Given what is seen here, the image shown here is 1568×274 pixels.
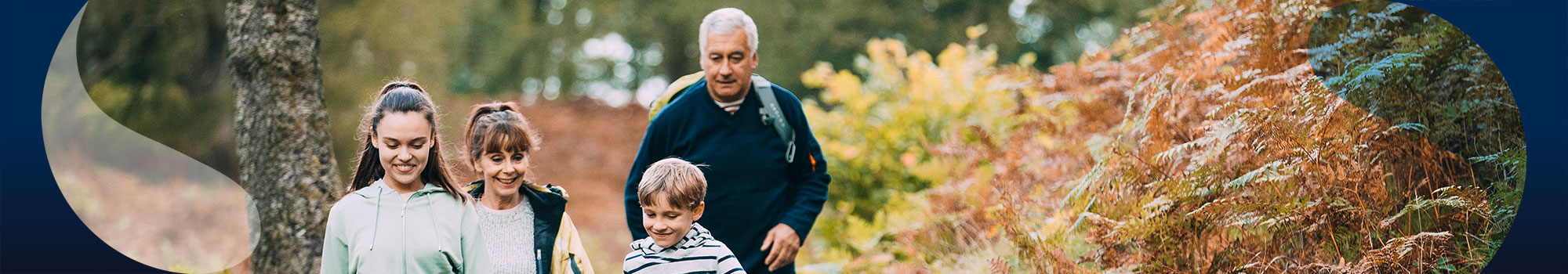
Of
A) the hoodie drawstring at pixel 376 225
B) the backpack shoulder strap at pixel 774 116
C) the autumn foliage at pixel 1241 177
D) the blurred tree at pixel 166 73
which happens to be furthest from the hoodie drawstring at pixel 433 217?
the blurred tree at pixel 166 73

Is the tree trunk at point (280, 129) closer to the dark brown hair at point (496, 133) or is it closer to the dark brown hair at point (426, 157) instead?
the dark brown hair at point (426, 157)

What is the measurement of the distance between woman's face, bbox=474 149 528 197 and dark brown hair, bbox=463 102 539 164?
14 mm

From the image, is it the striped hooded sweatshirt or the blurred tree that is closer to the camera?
the striped hooded sweatshirt

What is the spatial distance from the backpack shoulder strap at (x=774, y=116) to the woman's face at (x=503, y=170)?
2.50ft

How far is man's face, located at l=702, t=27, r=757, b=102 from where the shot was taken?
A: 2.87 meters

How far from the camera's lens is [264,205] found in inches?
138

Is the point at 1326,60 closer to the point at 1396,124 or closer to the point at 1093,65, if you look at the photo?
the point at 1396,124

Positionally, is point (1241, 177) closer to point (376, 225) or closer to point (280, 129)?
point (376, 225)

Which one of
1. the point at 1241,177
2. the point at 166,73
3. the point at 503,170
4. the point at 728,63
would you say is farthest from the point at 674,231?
the point at 166,73

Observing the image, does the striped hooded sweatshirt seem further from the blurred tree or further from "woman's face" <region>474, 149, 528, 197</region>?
the blurred tree

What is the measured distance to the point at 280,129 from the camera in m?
3.48

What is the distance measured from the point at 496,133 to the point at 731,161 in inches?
29.1

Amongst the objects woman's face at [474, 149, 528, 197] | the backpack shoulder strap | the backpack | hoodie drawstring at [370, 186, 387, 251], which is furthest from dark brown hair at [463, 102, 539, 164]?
the backpack shoulder strap

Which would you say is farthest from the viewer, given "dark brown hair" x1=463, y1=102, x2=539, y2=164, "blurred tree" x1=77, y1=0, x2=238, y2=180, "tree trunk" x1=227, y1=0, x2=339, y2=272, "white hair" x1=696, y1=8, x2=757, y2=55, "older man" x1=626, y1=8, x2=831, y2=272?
"blurred tree" x1=77, y1=0, x2=238, y2=180
